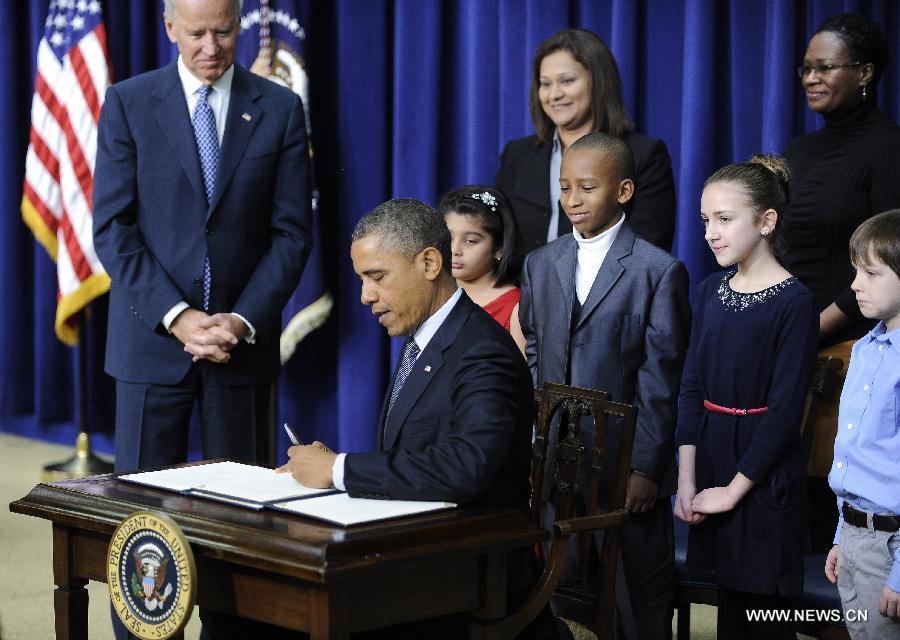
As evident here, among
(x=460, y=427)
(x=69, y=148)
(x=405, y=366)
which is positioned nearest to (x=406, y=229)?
(x=405, y=366)

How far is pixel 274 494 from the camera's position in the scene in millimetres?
2270

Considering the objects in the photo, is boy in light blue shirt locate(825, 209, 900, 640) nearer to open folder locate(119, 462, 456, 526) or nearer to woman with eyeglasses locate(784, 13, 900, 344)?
open folder locate(119, 462, 456, 526)

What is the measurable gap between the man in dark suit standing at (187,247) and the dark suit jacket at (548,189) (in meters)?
0.81

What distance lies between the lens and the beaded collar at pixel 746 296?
3170 mm

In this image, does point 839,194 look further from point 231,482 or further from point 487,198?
point 231,482

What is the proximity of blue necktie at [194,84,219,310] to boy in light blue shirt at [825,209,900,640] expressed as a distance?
178 centimetres

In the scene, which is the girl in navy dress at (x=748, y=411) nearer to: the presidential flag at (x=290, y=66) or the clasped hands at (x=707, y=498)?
the clasped hands at (x=707, y=498)

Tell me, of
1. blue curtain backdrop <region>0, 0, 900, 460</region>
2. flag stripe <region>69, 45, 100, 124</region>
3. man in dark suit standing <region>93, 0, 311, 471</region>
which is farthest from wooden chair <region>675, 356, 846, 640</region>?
flag stripe <region>69, 45, 100, 124</region>

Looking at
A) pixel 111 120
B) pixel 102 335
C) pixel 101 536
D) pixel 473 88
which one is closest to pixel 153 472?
pixel 101 536

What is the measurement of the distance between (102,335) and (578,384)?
3.94m

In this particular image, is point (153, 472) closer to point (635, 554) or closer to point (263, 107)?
point (635, 554)

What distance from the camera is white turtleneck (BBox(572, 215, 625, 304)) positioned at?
3459mm

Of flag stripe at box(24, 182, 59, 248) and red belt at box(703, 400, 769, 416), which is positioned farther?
flag stripe at box(24, 182, 59, 248)

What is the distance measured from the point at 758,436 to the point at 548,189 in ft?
4.13
